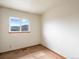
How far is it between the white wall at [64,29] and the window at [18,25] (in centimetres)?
134

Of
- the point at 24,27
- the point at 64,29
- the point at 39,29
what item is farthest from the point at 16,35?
the point at 64,29

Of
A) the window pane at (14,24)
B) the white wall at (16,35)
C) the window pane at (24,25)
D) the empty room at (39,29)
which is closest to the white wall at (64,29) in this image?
the empty room at (39,29)

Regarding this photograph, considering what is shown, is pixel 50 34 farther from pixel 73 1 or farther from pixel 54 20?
pixel 73 1

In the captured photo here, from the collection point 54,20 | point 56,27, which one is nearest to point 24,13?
point 54,20

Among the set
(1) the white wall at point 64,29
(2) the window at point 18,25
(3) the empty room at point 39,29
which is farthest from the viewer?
(2) the window at point 18,25

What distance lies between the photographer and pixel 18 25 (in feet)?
11.9

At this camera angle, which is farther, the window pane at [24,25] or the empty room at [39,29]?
the window pane at [24,25]

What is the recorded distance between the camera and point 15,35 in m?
3.41

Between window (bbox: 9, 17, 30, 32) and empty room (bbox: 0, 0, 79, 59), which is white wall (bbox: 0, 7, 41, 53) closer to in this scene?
empty room (bbox: 0, 0, 79, 59)

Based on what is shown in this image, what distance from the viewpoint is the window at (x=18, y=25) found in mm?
3360

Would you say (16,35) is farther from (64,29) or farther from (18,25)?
(64,29)

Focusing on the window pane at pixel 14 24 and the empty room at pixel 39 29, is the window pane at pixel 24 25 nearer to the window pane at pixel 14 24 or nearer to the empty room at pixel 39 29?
the empty room at pixel 39 29

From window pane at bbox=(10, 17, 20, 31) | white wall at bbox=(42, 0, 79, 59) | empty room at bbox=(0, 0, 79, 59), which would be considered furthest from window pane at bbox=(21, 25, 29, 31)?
white wall at bbox=(42, 0, 79, 59)

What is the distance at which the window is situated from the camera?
336 cm
